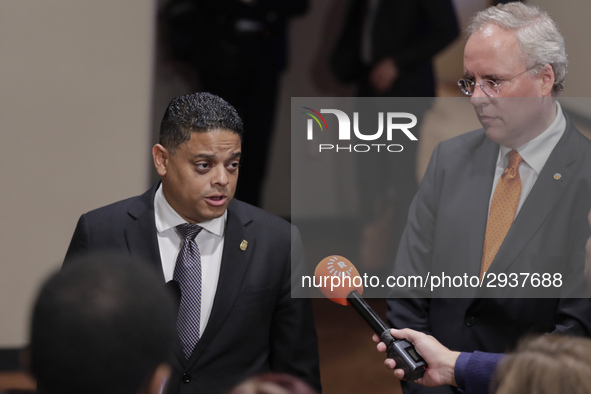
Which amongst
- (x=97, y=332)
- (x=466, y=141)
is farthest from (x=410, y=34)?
(x=97, y=332)

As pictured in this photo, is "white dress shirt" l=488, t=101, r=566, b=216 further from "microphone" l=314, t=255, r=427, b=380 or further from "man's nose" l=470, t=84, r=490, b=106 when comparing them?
"microphone" l=314, t=255, r=427, b=380

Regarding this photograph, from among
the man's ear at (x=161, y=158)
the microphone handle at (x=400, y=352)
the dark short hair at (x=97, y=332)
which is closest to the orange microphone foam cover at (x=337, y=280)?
the microphone handle at (x=400, y=352)

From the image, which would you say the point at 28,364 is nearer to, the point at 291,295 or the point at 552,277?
the point at 291,295

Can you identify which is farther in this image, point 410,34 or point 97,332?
point 410,34

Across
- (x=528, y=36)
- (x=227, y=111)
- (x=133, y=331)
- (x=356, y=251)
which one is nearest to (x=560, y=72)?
(x=528, y=36)

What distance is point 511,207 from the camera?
88.7 inches

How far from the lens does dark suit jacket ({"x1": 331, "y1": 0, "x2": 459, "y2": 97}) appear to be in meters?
4.31

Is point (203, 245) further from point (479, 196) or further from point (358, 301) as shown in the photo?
point (479, 196)

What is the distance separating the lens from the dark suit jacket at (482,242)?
2.17 m

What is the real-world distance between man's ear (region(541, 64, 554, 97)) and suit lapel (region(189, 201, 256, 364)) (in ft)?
3.40

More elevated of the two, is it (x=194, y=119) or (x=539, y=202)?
(x=194, y=119)

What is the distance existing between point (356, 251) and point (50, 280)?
1440 mm

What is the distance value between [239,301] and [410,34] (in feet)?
8.21

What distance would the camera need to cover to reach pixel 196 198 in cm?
239
